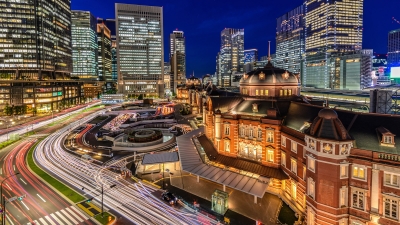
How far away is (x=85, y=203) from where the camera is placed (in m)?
38.7

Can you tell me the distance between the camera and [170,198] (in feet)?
127

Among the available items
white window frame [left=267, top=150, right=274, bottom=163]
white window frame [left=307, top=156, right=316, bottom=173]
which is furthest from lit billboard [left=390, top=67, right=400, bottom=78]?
white window frame [left=307, top=156, right=316, bottom=173]

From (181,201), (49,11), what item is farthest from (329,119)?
(49,11)

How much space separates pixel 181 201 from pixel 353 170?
1004 inches

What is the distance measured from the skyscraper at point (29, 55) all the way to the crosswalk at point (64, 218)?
125 metres

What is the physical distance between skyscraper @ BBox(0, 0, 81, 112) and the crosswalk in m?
125

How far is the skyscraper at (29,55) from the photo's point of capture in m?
133

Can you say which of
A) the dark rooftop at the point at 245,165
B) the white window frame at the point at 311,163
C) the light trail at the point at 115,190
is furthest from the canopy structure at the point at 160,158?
the white window frame at the point at 311,163

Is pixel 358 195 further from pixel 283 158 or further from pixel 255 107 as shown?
pixel 255 107

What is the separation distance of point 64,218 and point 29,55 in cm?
14175

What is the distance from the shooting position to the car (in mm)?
38181

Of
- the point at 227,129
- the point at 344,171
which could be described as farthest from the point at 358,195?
the point at 227,129

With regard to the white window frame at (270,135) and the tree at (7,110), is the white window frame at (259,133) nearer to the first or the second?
the white window frame at (270,135)

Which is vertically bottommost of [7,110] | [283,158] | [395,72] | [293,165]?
[293,165]
